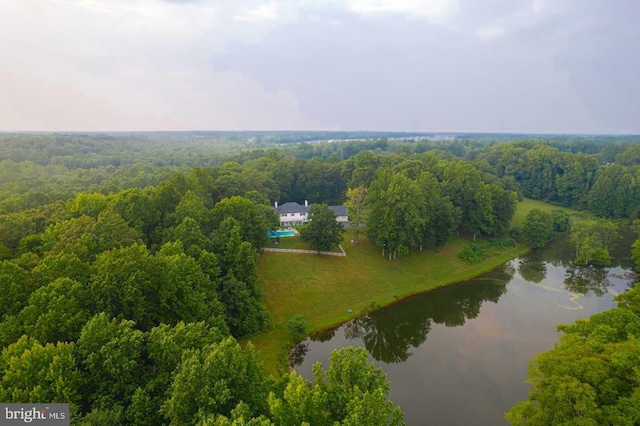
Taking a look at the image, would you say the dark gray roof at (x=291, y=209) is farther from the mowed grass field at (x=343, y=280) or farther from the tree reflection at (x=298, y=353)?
the tree reflection at (x=298, y=353)

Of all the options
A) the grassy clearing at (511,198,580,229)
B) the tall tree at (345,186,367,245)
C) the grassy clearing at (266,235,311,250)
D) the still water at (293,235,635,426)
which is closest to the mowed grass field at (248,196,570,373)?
the grassy clearing at (266,235,311,250)

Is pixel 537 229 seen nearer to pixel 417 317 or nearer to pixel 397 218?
pixel 397 218

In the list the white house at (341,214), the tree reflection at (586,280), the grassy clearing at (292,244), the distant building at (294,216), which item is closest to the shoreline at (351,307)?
the grassy clearing at (292,244)

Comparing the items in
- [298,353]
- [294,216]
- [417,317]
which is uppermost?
[294,216]

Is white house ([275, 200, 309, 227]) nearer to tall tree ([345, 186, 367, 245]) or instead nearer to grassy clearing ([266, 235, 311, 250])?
grassy clearing ([266, 235, 311, 250])

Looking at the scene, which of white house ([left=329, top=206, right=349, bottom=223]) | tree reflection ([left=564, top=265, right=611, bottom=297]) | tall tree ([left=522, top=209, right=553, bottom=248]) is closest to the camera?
tree reflection ([left=564, top=265, right=611, bottom=297])

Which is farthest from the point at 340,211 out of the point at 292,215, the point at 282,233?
the point at 282,233
